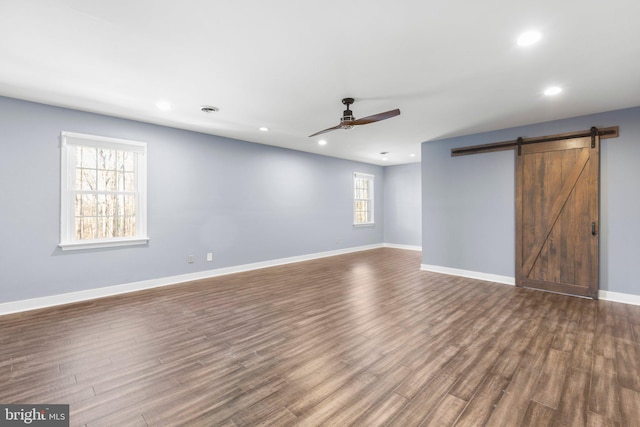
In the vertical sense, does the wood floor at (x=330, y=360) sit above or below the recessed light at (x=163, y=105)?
below

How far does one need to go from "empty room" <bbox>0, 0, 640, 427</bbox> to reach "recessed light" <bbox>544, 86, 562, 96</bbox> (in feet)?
0.08

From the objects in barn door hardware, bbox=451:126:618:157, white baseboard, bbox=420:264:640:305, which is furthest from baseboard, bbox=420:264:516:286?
barn door hardware, bbox=451:126:618:157

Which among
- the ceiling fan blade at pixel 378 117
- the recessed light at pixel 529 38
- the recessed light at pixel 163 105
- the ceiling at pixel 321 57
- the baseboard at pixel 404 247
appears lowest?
the baseboard at pixel 404 247

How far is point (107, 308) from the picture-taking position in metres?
3.55

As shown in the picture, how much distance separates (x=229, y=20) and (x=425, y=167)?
15.3ft

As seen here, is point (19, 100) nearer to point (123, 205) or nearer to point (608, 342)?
point (123, 205)

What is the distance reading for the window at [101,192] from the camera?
3.82 m

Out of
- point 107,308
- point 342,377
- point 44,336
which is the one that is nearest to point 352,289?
point 342,377

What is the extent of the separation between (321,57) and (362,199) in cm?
619

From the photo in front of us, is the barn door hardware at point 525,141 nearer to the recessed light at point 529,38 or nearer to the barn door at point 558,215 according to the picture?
the barn door at point 558,215

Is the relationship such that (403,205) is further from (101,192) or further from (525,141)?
(101,192)

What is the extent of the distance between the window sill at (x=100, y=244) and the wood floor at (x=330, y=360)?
75 cm

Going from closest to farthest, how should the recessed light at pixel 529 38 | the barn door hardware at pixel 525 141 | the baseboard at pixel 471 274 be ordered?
the recessed light at pixel 529 38 → the barn door hardware at pixel 525 141 → the baseboard at pixel 471 274

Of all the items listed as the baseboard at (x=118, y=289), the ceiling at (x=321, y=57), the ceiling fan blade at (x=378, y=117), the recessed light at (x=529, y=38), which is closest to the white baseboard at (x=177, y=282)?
the baseboard at (x=118, y=289)
